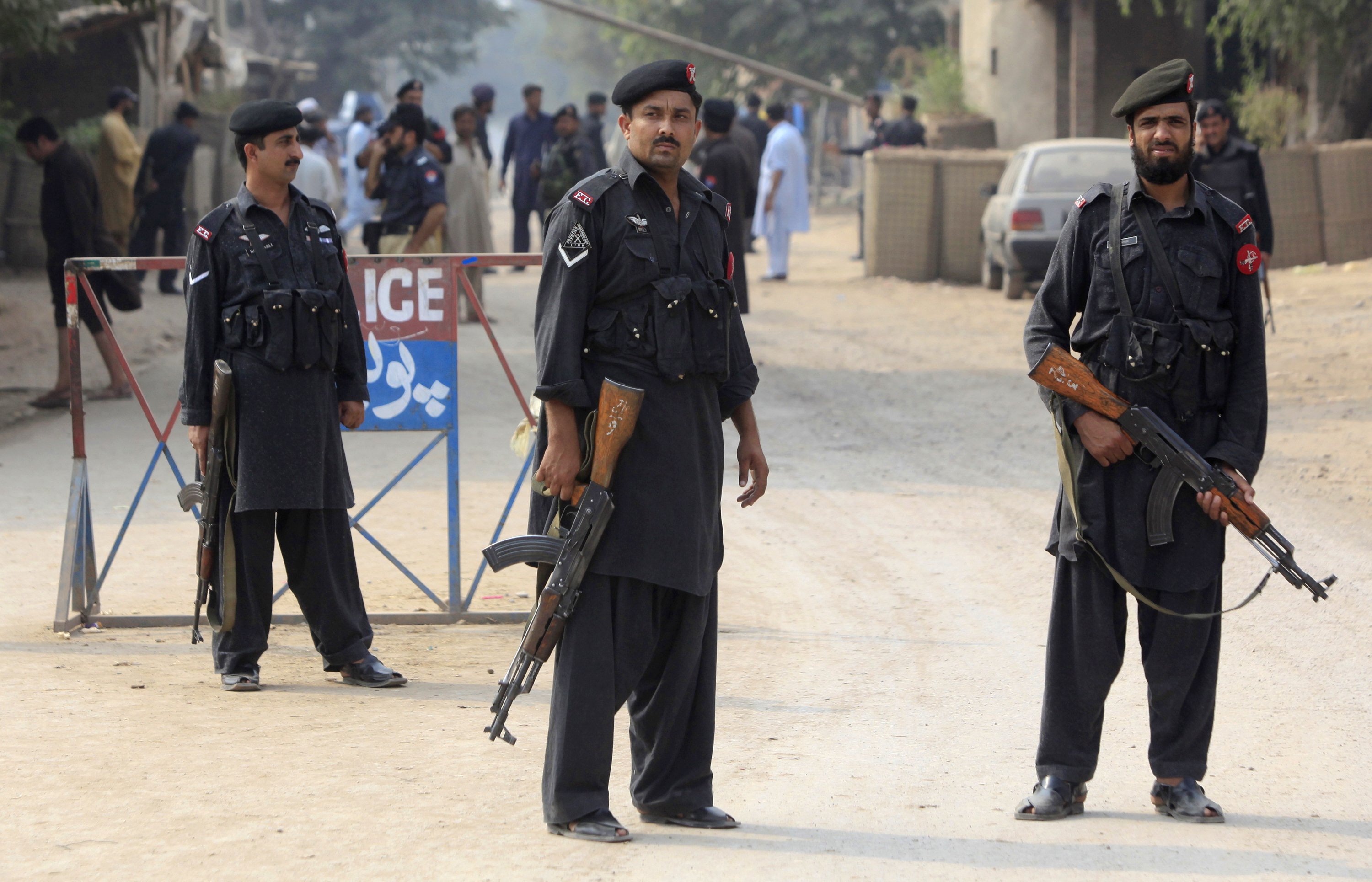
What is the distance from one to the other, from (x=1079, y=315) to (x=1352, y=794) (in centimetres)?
143

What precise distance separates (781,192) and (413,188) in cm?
749

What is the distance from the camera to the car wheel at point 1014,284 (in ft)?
52.5

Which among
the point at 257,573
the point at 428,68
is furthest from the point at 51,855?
the point at 428,68

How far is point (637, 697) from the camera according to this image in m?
3.87

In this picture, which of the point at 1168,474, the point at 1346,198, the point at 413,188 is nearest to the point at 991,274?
the point at 1346,198

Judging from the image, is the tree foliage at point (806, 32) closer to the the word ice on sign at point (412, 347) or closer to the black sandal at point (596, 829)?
the the word ice on sign at point (412, 347)

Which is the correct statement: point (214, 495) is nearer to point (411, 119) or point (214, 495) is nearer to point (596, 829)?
point (596, 829)

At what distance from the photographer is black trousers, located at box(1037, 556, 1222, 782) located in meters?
3.83

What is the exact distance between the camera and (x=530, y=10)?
442ft

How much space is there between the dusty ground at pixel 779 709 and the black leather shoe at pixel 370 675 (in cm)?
5

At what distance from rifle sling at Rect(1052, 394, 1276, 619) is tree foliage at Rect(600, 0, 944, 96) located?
29.6 meters

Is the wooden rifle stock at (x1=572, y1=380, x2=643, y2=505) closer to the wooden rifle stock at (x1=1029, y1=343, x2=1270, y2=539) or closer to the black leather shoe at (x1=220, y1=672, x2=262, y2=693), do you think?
the wooden rifle stock at (x1=1029, y1=343, x2=1270, y2=539)

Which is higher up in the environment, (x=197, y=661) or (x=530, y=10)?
(x=530, y=10)

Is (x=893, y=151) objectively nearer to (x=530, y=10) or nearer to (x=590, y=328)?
(x=590, y=328)
